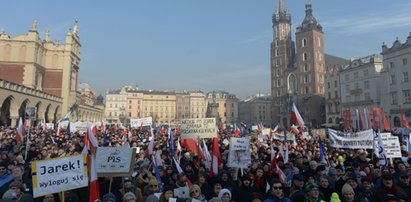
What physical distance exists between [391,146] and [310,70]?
73.2 m

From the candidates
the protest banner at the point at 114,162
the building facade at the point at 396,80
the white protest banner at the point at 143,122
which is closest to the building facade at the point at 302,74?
the building facade at the point at 396,80

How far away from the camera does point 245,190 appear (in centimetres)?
716

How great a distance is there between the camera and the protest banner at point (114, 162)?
278 inches

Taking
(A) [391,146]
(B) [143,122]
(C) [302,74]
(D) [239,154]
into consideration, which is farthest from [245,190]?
(C) [302,74]

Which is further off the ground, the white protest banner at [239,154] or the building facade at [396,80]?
the building facade at [396,80]

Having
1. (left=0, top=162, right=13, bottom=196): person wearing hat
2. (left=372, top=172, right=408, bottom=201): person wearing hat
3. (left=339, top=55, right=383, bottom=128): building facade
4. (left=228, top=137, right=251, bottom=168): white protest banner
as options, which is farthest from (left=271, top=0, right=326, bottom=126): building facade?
(left=0, top=162, right=13, bottom=196): person wearing hat

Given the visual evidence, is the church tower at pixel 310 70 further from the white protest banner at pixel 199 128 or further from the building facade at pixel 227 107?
the white protest banner at pixel 199 128

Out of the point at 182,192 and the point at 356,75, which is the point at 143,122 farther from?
the point at 356,75

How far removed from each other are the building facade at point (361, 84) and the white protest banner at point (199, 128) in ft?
154

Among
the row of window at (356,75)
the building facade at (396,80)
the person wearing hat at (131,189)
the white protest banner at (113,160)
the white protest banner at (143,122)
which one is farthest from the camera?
the row of window at (356,75)

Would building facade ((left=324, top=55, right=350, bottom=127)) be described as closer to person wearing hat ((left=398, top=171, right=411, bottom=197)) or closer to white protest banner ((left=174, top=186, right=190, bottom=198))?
person wearing hat ((left=398, top=171, right=411, bottom=197))

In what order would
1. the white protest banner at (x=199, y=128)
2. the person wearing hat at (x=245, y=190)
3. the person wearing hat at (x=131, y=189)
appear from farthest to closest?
1. the white protest banner at (x=199, y=128)
2. the person wearing hat at (x=245, y=190)
3. the person wearing hat at (x=131, y=189)

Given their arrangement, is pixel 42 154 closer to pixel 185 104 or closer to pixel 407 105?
pixel 407 105

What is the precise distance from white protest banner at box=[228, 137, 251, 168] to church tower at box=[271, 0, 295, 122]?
78.6 meters
